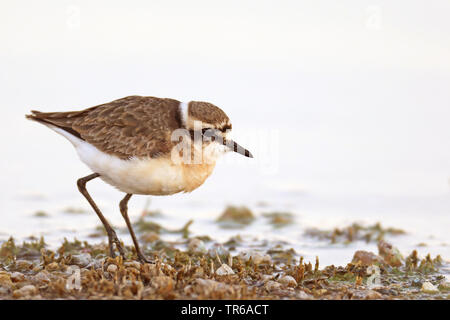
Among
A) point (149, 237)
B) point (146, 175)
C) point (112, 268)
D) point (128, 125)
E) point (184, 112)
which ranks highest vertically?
point (184, 112)

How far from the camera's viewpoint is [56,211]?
11.8m

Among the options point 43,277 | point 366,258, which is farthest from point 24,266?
point 366,258

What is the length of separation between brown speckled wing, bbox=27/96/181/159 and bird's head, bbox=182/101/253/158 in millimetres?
165

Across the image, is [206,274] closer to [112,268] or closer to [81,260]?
[112,268]

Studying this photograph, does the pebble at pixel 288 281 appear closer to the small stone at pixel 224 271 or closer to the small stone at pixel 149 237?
the small stone at pixel 224 271

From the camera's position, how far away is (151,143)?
747 cm

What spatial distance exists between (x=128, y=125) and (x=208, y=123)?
2.91 feet

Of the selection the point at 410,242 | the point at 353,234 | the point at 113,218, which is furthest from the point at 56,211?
the point at 410,242

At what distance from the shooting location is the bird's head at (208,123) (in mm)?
7609

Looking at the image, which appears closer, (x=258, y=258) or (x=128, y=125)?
(x=128, y=125)

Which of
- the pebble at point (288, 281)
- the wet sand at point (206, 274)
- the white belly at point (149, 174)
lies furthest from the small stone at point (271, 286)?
the white belly at point (149, 174)

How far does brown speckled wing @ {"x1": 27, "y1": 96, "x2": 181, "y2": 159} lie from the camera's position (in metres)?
7.49

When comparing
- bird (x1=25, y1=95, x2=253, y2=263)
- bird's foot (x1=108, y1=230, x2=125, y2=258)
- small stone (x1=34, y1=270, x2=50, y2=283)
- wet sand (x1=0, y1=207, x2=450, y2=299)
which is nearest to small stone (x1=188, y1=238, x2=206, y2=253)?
wet sand (x1=0, y1=207, x2=450, y2=299)
